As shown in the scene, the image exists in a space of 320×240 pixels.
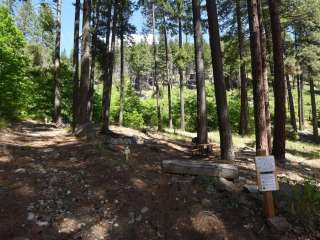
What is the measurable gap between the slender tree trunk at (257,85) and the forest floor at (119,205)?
1.22 metres

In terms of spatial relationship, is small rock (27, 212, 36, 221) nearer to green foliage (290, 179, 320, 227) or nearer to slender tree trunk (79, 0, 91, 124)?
green foliage (290, 179, 320, 227)

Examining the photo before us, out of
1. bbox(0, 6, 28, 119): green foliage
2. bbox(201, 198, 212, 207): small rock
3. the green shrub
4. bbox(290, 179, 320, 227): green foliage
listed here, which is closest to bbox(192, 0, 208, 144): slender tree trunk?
bbox(201, 198, 212, 207): small rock

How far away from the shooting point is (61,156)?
34.3 ft

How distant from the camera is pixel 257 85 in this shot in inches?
402

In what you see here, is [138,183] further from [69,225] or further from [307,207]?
[307,207]

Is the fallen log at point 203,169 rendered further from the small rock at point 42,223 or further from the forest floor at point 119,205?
the small rock at point 42,223

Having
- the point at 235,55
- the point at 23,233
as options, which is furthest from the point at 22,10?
the point at 23,233

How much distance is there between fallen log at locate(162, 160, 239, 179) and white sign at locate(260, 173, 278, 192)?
1.56m

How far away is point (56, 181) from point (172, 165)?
273cm

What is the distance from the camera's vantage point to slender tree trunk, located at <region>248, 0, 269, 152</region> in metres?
9.49

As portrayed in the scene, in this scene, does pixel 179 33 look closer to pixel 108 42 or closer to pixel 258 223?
pixel 108 42

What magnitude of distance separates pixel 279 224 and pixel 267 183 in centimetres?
77

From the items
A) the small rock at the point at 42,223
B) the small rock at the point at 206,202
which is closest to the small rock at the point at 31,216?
the small rock at the point at 42,223

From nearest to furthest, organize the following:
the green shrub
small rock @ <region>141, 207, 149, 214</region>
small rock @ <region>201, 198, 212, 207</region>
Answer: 1. small rock @ <region>141, 207, 149, 214</region>
2. small rock @ <region>201, 198, 212, 207</region>
3. the green shrub
